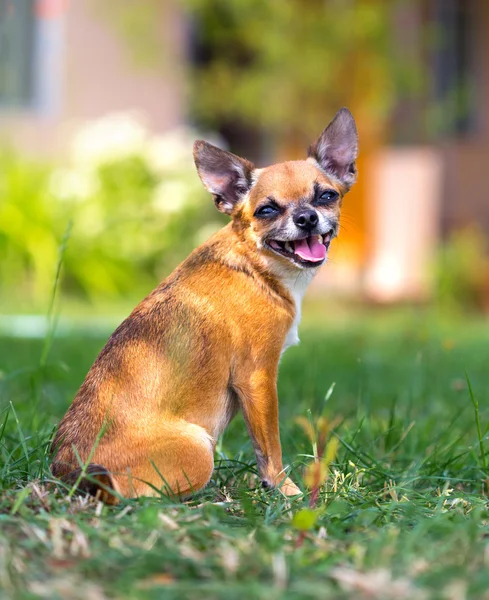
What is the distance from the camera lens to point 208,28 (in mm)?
13734

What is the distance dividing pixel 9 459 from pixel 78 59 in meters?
10.3

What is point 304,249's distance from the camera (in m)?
3.15

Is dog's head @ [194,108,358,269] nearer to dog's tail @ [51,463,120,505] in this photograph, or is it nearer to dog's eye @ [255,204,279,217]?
dog's eye @ [255,204,279,217]

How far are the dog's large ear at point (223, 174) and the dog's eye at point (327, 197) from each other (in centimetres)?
29

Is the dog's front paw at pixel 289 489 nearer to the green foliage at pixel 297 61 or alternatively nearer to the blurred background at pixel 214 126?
the blurred background at pixel 214 126

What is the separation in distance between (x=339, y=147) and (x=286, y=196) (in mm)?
484

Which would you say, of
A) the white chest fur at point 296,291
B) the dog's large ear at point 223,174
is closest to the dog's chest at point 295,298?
the white chest fur at point 296,291

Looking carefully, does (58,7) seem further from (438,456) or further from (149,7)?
Result: (438,456)

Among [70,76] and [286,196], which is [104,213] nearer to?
[70,76]

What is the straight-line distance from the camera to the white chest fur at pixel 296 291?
3.17m

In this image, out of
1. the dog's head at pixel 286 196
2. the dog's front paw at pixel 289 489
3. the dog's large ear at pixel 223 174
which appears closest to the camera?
the dog's front paw at pixel 289 489

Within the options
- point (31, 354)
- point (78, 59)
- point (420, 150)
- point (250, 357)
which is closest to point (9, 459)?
point (250, 357)

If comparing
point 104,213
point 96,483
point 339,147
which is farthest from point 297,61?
point 96,483

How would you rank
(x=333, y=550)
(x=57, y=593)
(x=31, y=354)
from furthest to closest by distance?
(x=31, y=354) < (x=333, y=550) < (x=57, y=593)
